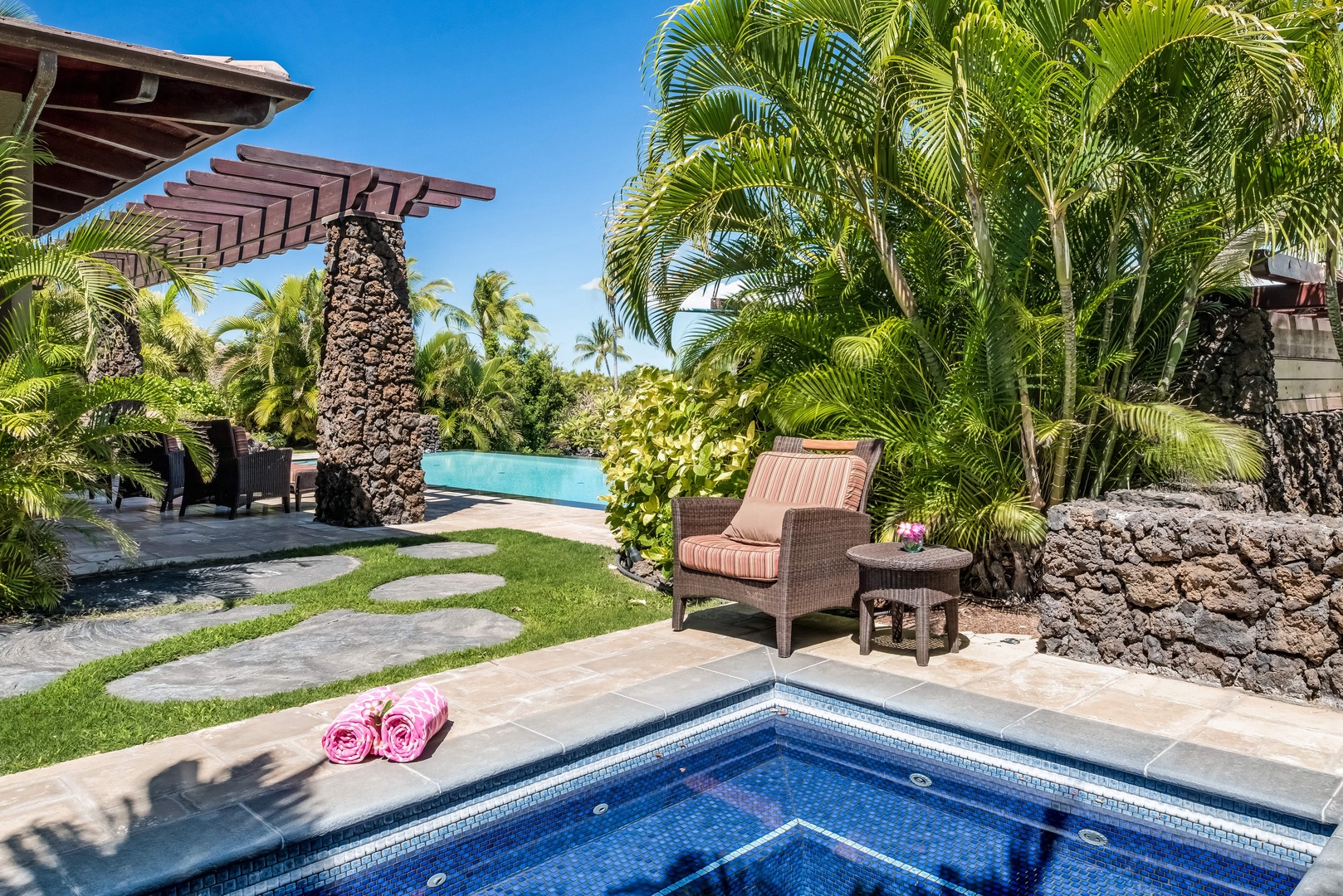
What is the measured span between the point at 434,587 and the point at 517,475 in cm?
1203

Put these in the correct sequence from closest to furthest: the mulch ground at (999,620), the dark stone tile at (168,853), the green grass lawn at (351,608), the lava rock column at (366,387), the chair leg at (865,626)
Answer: the dark stone tile at (168,853), the green grass lawn at (351,608), the chair leg at (865,626), the mulch ground at (999,620), the lava rock column at (366,387)

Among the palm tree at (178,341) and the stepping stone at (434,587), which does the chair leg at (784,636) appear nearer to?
the stepping stone at (434,587)

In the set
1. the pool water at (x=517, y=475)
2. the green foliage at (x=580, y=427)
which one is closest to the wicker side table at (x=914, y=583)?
the pool water at (x=517, y=475)

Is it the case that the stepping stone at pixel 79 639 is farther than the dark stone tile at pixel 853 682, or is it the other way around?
the stepping stone at pixel 79 639

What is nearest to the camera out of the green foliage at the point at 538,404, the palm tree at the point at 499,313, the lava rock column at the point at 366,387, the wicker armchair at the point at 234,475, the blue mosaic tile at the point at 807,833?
the blue mosaic tile at the point at 807,833

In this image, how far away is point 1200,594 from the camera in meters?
3.99

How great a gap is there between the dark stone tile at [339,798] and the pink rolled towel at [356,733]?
0.18 ft

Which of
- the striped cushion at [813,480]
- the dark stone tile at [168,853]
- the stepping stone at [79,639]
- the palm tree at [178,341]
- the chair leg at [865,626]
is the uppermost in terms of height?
the palm tree at [178,341]

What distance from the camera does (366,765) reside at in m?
3.02

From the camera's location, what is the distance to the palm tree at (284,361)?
73.7 feet

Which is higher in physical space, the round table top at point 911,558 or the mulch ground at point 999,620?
the round table top at point 911,558

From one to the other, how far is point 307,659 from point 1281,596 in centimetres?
458

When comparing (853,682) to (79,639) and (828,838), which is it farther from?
(79,639)

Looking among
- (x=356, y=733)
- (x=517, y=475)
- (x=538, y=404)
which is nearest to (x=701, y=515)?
(x=356, y=733)
